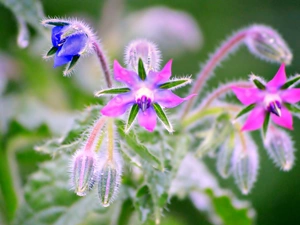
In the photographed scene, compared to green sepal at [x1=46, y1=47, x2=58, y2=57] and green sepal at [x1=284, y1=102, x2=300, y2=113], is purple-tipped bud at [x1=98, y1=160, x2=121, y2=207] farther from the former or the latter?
green sepal at [x1=284, y1=102, x2=300, y2=113]

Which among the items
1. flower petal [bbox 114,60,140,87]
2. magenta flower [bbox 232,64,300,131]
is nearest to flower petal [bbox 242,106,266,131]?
magenta flower [bbox 232,64,300,131]

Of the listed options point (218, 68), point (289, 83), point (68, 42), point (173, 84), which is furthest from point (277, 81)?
point (218, 68)

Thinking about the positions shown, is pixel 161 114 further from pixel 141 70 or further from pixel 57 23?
pixel 57 23

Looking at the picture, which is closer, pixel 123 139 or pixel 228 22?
pixel 123 139

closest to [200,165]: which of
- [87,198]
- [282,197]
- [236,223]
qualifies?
[236,223]

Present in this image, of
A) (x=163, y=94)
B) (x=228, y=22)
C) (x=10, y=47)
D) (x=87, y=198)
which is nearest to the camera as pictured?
(x=163, y=94)

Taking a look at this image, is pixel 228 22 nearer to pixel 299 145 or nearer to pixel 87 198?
pixel 299 145
